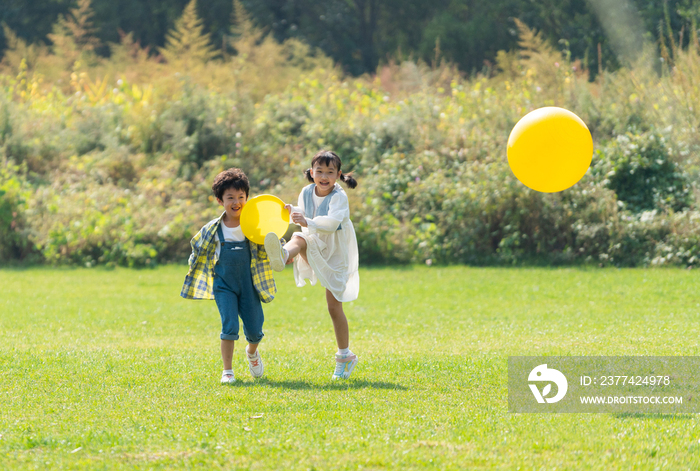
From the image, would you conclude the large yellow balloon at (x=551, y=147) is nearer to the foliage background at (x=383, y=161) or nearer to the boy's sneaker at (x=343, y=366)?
the boy's sneaker at (x=343, y=366)

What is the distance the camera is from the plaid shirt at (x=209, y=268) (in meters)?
5.46

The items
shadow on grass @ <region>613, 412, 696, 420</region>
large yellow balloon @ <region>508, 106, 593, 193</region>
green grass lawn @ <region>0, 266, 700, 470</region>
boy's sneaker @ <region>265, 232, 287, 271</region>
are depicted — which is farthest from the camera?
large yellow balloon @ <region>508, 106, 593, 193</region>

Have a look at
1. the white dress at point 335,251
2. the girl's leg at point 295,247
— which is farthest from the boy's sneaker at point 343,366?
the girl's leg at point 295,247

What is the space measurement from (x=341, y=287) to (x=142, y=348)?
2537mm

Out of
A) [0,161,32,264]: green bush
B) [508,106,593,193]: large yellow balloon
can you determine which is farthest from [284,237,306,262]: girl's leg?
[0,161,32,264]: green bush

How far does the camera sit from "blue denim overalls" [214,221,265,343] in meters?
5.38

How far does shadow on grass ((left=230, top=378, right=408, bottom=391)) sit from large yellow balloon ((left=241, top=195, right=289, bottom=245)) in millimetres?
1019

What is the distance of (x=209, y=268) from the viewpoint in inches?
216

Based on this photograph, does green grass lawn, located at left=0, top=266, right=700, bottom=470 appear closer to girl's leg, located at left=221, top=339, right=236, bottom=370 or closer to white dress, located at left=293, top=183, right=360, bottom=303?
girl's leg, located at left=221, top=339, right=236, bottom=370

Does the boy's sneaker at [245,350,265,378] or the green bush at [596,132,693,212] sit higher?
the green bush at [596,132,693,212]

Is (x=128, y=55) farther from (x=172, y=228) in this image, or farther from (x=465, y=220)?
(x=465, y=220)

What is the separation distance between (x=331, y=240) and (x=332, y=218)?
0.91ft

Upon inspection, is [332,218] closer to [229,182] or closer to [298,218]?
[298,218]

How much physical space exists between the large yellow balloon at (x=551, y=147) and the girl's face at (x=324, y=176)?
4.24 ft
